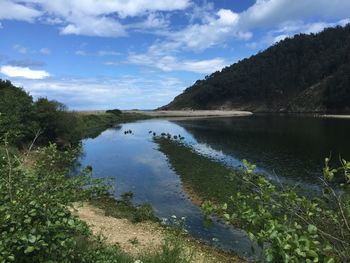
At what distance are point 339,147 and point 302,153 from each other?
6.28 m

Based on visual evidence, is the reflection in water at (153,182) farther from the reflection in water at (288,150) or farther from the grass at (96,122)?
the grass at (96,122)

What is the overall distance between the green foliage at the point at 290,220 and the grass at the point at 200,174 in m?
16.3

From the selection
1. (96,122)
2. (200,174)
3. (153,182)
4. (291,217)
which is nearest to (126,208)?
(153,182)

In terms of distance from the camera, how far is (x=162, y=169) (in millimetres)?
46406

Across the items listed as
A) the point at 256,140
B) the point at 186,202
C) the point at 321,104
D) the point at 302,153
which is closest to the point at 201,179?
the point at 186,202

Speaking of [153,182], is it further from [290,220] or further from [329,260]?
[329,260]

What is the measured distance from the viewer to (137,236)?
67.9 feet

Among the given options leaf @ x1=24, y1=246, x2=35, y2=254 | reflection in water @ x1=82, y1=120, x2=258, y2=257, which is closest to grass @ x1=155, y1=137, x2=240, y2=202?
reflection in water @ x1=82, y1=120, x2=258, y2=257

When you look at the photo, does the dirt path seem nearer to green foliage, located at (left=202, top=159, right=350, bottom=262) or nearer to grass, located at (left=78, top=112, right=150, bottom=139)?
green foliage, located at (left=202, top=159, right=350, bottom=262)

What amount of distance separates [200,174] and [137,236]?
20870mm

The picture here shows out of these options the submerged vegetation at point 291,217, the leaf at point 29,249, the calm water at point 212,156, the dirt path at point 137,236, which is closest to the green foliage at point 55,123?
the calm water at point 212,156

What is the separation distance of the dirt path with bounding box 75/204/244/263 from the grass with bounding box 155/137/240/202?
470cm

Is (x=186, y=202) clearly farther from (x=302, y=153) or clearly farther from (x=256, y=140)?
(x=256, y=140)

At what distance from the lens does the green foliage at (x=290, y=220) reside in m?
4.95
